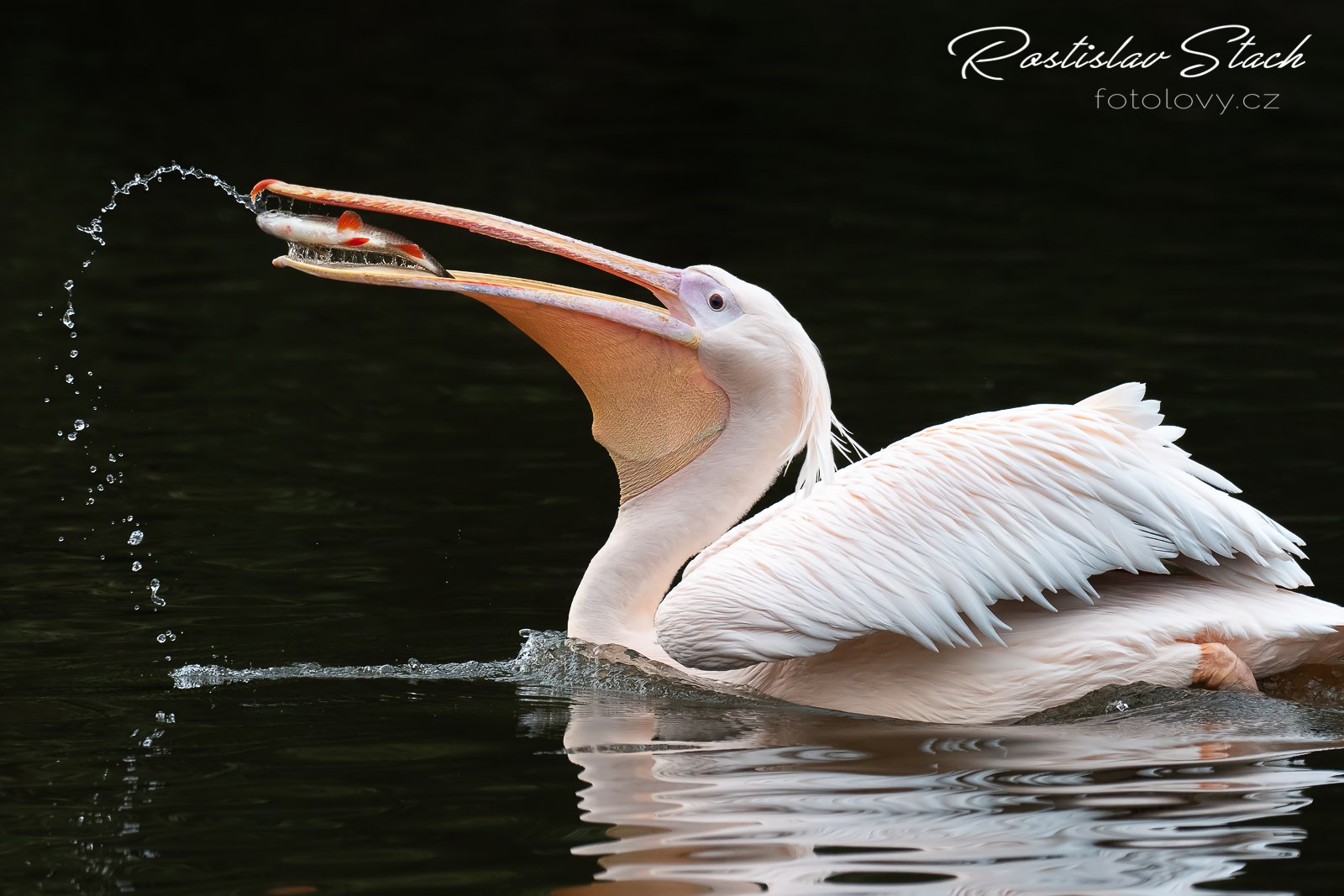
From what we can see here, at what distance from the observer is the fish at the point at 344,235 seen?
499cm

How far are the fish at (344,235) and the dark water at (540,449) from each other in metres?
1.09

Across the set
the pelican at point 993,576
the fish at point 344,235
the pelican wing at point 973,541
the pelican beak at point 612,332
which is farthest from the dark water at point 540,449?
the fish at point 344,235

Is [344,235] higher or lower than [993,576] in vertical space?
higher

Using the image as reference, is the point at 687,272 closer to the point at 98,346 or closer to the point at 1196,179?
the point at 98,346

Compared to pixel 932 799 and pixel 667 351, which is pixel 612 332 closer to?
pixel 667 351

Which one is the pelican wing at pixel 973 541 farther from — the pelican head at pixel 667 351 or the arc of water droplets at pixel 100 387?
the arc of water droplets at pixel 100 387

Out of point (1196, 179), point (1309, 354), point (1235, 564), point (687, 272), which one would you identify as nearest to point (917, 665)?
point (1235, 564)

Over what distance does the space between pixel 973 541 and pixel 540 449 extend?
11.1ft

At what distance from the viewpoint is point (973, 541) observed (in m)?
4.48

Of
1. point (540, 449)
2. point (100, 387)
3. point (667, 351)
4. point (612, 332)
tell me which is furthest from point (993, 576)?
point (100, 387)

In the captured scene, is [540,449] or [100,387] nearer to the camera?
[540,449]

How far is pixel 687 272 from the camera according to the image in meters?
5.23

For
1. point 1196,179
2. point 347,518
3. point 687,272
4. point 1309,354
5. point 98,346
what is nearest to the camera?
point 687,272

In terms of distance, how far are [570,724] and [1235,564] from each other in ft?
5.39
